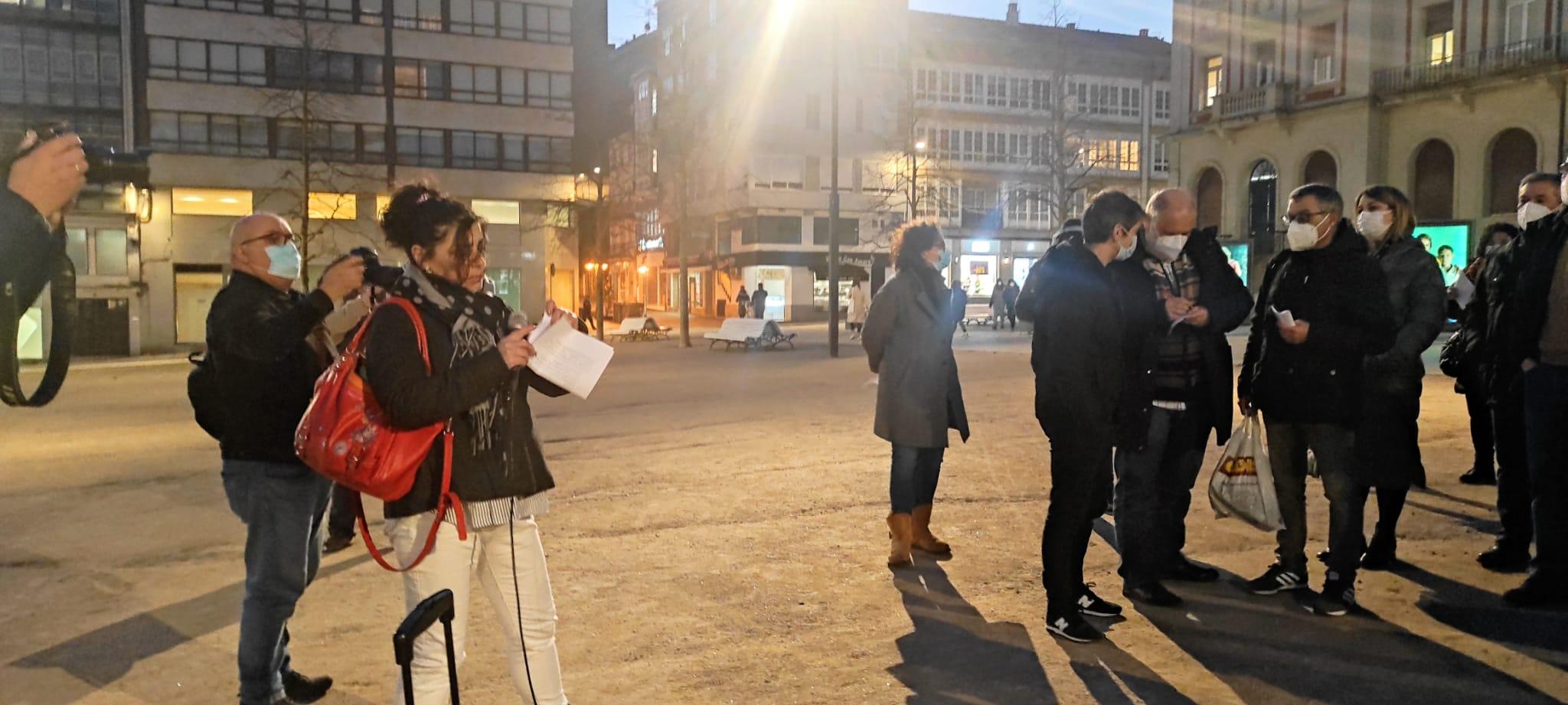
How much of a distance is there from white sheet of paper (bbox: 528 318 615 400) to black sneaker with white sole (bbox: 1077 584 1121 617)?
2962mm

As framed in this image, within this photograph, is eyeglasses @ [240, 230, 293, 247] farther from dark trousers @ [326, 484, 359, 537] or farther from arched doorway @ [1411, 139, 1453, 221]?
arched doorway @ [1411, 139, 1453, 221]

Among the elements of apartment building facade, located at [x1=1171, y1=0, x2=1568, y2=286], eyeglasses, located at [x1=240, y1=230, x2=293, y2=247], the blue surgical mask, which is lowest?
the blue surgical mask

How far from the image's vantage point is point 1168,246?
17.9ft

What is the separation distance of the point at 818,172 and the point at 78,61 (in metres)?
31.9

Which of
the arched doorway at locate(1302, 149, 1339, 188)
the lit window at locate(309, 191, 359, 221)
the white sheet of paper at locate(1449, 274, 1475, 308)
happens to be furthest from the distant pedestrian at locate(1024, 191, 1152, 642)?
the lit window at locate(309, 191, 359, 221)

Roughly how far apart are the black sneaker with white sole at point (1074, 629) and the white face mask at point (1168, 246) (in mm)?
1918

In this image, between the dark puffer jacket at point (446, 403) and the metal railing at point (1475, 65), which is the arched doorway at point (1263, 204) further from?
the dark puffer jacket at point (446, 403)

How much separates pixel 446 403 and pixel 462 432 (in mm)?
234

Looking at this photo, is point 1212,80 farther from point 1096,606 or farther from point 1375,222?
point 1096,606

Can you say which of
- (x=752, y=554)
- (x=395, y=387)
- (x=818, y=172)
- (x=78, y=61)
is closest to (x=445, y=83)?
(x=78, y=61)

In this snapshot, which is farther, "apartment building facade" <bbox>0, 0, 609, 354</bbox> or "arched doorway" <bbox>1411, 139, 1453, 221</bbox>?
"apartment building facade" <bbox>0, 0, 609, 354</bbox>

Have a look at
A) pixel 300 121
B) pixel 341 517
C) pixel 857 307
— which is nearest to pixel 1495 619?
pixel 341 517

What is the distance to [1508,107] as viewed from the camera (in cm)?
2828

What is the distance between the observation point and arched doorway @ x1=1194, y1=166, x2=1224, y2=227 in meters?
37.3
